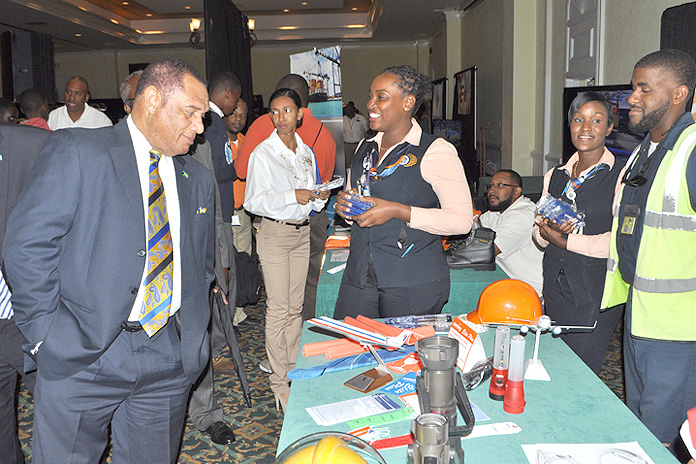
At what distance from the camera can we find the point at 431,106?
13336 millimetres

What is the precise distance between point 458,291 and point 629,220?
3.49 ft

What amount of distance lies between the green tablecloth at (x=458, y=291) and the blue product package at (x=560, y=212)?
2.25 feet

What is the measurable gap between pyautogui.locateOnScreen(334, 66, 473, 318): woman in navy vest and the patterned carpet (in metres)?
1.05

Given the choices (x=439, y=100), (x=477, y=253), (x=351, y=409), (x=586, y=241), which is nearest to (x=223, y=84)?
(x=477, y=253)

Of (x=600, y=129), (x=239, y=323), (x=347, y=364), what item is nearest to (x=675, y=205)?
(x=600, y=129)

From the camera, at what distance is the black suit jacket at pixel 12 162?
196 cm

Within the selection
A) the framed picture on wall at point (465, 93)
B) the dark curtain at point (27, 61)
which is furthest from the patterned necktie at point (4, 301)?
the dark curtain at point (27, 61)

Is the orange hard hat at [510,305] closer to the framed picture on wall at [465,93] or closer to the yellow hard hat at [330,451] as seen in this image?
the yellow hard hat at [330,451]

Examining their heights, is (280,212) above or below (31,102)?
below

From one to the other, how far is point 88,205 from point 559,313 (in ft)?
6.18

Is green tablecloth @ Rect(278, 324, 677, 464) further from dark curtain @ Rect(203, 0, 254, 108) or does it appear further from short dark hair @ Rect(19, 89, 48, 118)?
dark curtain @ Rect(203, 0, 254, 108)

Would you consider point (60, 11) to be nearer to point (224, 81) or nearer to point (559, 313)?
point (224, 81)

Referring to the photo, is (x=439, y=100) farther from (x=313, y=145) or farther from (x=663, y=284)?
(x=663, y=284)

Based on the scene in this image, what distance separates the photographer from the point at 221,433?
2.83m
